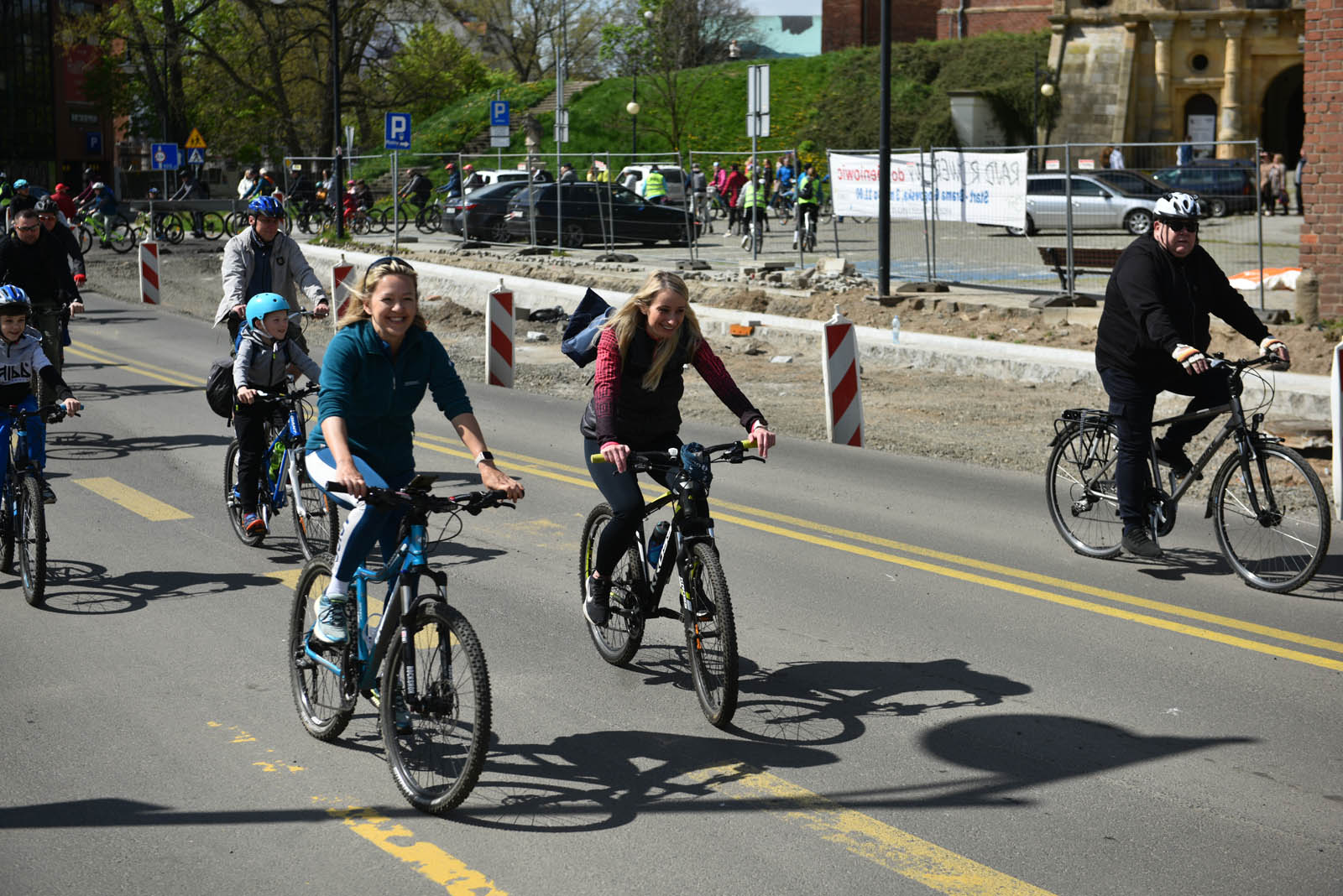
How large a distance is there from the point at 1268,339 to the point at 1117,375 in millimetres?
778

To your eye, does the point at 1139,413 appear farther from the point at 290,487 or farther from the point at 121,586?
the point at 121,586

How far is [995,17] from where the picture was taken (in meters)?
71.4

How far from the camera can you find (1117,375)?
799 centimetres

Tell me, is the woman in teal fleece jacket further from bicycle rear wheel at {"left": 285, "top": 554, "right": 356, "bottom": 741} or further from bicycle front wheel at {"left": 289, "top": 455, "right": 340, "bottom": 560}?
bicycle front wheel at {"left": 289, "top": 455, "right": 340, "bottom": 560}

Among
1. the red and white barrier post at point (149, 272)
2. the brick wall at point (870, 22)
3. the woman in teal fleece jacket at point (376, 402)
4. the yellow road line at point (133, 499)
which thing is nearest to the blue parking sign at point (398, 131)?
the red and white barrier post at point (149, 272)

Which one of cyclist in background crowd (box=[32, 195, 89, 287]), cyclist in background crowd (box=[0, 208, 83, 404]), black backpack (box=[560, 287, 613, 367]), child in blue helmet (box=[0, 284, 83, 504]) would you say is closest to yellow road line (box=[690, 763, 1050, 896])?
black backpack (box=[560, 287, 613, 367])

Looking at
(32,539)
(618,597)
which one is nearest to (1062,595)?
(618,597)

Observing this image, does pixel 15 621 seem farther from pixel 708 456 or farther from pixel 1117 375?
pixel 1117 375

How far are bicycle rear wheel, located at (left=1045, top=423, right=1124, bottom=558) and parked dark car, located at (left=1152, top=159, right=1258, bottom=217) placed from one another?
37.3ft

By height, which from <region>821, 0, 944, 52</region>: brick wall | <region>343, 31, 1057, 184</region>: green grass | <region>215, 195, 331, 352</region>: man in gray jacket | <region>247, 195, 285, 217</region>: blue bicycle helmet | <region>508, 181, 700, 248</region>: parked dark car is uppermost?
<region>821, 0, 944, 52</region>: brick wall

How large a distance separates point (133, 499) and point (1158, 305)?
6.80 m

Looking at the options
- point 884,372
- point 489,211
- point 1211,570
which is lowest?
point 1211,570

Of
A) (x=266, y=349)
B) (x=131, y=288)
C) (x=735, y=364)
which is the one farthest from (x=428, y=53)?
(x=266, y=349)

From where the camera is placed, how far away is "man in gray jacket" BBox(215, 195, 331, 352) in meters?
9.55
